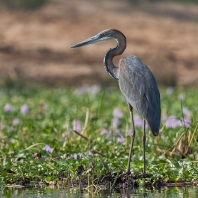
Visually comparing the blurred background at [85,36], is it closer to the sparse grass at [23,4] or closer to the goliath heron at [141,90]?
the sparse grass at [23,4]

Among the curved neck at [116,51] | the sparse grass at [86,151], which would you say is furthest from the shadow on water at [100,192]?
the curved neck at [116,51]

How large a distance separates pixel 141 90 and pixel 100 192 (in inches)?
34.3

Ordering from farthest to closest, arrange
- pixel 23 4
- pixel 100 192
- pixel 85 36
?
1. pixel 23 4
2. pixel 85 36
3. pixel 100 192

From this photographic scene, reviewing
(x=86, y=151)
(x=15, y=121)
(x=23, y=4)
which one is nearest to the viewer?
(x=86, y=151)

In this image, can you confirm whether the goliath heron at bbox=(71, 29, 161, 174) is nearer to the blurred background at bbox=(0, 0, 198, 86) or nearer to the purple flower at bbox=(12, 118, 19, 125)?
the purple flower at bbox=(12, 118, 19, 125)

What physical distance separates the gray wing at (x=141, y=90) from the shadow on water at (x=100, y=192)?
438 mm

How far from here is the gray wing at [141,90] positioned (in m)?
6.26

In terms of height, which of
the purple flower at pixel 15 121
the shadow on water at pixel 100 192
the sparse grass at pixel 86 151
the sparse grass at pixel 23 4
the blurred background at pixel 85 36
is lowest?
the shadow on water at pixel 100 192

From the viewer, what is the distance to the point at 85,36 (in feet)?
81.7

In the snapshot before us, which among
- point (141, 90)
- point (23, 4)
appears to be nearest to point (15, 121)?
point (141, 90)

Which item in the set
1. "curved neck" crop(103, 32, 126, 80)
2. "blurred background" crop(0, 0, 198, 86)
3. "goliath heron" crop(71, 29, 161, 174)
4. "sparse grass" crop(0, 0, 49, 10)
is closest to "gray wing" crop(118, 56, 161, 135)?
"goliath heron" crop(71, 29, 161, 174)

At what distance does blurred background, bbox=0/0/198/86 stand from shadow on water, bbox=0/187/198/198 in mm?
14259

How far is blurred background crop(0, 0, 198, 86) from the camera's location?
2236cm

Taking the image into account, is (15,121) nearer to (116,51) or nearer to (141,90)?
(116,51)
